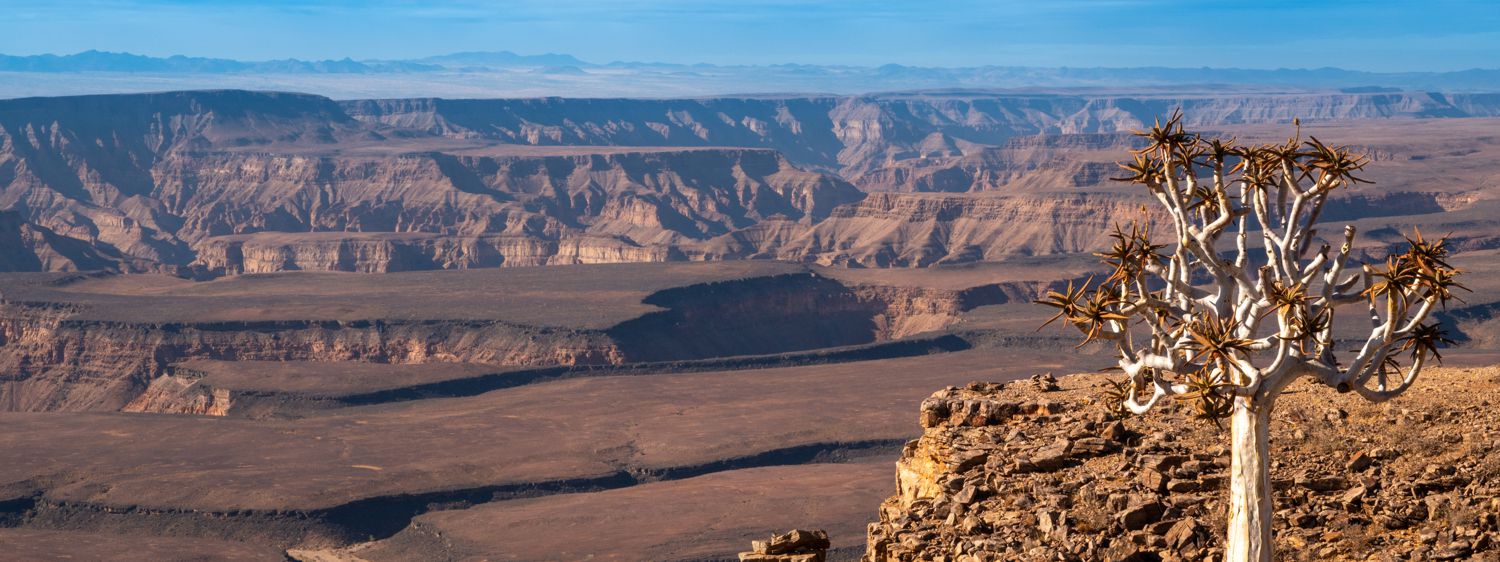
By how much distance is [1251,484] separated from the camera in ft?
62.1

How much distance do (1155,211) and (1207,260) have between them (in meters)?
184

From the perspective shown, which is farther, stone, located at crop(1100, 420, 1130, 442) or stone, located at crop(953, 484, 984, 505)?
stone, located at crop(1100, 420, 1130, 442)

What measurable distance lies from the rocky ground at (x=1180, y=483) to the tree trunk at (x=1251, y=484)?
6.35 ft

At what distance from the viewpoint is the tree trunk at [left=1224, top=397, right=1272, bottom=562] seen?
18.8 metres

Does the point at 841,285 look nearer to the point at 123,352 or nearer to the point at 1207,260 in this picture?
the point at 123,352

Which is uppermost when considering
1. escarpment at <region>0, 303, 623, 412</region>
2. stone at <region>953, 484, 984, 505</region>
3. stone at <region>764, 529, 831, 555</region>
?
stone at <region>953, 484, 984, 505</region>

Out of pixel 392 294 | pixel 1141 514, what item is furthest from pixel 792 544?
pixel 392 294

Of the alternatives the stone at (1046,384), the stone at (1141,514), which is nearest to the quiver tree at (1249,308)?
the stone at (1141,514)

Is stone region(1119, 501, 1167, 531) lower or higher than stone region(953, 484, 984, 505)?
higher

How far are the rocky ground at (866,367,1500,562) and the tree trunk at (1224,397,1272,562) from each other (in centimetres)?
193

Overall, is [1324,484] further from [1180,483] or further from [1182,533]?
[1182,533]

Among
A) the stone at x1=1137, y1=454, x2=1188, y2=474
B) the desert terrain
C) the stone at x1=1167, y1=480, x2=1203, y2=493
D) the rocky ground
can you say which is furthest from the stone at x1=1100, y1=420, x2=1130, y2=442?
the desert terrain

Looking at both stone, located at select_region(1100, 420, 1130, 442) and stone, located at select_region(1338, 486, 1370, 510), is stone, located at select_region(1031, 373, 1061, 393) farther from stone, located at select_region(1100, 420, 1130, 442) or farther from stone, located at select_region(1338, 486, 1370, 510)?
stone, located at select_region(1338, 486, 1370, 510)

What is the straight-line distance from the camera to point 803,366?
134375 mm
